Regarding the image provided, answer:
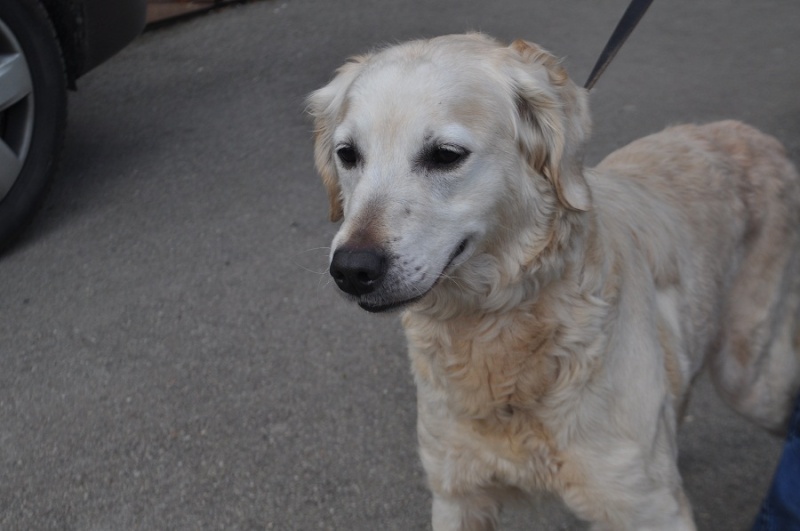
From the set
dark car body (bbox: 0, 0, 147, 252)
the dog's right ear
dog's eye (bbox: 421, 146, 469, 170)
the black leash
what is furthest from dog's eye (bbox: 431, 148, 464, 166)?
dark car body (bbox: 0, 0, 147, 252)

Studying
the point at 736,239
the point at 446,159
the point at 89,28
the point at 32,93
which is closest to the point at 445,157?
the point at 446,159

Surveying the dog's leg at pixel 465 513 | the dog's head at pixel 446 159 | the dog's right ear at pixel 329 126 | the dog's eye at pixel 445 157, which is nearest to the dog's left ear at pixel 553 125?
the dog's head at pixel 446 159

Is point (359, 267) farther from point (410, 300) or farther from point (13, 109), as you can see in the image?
point (13, 109)

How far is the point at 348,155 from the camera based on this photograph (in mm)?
2561

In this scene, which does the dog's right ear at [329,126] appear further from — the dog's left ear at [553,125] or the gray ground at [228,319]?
the gray ground at [228,319]

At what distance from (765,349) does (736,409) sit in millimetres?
243

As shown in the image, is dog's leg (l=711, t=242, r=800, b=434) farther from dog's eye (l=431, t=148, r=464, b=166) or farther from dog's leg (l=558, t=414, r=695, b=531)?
dog's eye (l=431, t=148, r=464, b=166)

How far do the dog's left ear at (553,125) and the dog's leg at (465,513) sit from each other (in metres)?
0.88

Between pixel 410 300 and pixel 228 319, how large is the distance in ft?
6.46

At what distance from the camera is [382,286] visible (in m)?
2.26

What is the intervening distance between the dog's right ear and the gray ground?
101 centimetres

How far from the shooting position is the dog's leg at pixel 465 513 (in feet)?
8.88

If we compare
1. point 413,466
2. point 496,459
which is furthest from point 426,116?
point 413,466

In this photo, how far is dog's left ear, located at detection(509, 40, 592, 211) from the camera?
96.6 inches
